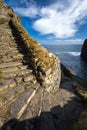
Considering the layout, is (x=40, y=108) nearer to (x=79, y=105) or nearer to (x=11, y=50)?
(x=79, y=105)

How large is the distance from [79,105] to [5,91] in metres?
3.89

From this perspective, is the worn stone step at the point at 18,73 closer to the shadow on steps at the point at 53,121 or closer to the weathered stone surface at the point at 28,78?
the weathered stone surface at the point at 28,78

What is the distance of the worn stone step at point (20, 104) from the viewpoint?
4.28 meters

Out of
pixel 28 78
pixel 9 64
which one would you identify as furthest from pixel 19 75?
pixel 9 64

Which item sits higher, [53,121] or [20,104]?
[20,104]

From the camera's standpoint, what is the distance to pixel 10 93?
5082 millimetres

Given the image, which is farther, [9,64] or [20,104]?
[9,64]

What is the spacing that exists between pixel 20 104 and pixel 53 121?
1433 millimetres

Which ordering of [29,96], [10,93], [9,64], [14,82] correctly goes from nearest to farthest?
[10,93] < [29,96] < [14,82] < [9,64]

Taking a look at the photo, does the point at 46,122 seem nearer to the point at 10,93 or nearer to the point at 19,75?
the point at 10,93

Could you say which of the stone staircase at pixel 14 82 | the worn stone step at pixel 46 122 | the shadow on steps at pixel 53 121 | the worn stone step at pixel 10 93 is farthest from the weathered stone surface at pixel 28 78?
the worn stone step at pixel 46 122

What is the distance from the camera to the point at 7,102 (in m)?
4.74

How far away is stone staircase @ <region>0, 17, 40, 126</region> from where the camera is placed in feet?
14.6

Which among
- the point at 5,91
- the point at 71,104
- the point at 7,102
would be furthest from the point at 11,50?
the point at 71,104
